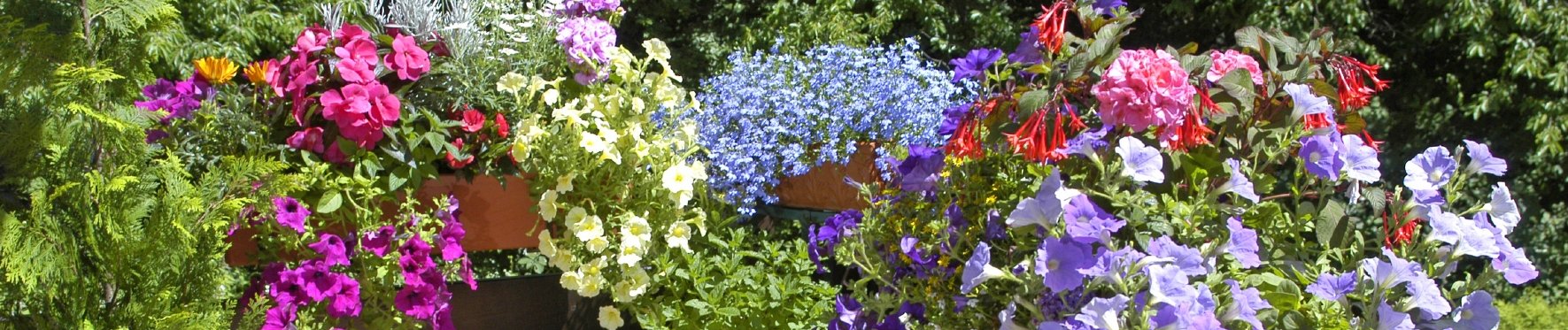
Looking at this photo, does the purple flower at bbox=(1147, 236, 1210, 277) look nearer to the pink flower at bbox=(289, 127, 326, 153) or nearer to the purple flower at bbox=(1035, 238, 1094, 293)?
the purple flower at bbox=(1035, 238, 1094, 293)

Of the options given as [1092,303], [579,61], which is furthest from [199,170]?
[1092,303]

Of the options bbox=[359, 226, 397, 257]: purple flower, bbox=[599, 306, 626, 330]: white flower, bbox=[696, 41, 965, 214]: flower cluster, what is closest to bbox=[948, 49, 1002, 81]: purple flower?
bbox=[696, 41, 965, 214]: flower cluster

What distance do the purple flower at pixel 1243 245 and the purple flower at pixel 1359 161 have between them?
0.19 meters

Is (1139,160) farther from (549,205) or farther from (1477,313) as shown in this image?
(549,205)

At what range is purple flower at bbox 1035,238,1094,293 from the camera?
4.84 ft

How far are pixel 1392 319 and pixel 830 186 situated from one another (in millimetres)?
1449

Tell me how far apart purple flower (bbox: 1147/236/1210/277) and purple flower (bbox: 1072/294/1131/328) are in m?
0.08

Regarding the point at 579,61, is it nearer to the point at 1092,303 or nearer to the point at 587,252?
the point at 587,252

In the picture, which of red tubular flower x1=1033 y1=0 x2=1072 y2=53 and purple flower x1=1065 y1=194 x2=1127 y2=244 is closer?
purple flower x1=1065 y1=194 x2=1127 y2=244

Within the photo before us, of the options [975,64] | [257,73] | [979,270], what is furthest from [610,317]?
[979,270]

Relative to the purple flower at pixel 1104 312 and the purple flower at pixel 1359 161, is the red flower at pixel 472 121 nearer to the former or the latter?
the purple flower at pixel 1104 312

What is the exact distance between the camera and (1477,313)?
1.63 meters

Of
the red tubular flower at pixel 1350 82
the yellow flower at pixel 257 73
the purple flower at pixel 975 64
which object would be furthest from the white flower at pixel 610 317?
the red tubular flower at pixel 1350 82

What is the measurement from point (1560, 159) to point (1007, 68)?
528 centimetres
